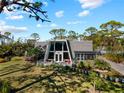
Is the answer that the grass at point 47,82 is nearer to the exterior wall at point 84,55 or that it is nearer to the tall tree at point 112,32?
the exterior wall at point 84,55

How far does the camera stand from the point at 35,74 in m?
33.0

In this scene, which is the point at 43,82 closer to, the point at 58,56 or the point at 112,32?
the point at 58,56

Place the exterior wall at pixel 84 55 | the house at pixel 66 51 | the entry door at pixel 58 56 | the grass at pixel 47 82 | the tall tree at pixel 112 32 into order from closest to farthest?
the grass at pixel 47 82
the house at pixel 66 51
the entry door at pixel 58 56
the exterior wall at pixel 84 55
the tall tree at pixel 112 32

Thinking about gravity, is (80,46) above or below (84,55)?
above

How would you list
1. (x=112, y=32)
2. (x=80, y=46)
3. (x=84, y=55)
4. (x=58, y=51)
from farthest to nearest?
(x=112, y=32)
(x=80, y=46)
(x=84, y=55)
(x=58, y=51)

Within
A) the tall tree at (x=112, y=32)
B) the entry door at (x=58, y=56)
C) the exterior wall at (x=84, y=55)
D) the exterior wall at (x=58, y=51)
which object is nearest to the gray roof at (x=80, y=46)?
the exterior wall at (x=84, y=55)

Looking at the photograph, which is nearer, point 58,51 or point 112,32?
point 58,51

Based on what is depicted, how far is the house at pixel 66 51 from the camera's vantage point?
52647 millimetres

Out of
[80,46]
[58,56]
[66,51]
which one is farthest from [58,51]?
[80,46]

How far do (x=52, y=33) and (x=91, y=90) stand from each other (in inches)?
3674

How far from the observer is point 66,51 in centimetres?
5334

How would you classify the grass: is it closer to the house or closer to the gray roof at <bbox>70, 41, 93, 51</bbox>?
the house

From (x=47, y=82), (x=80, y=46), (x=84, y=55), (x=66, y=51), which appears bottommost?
(x=47, y=82)

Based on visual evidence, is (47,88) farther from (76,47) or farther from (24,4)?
(76,47)
